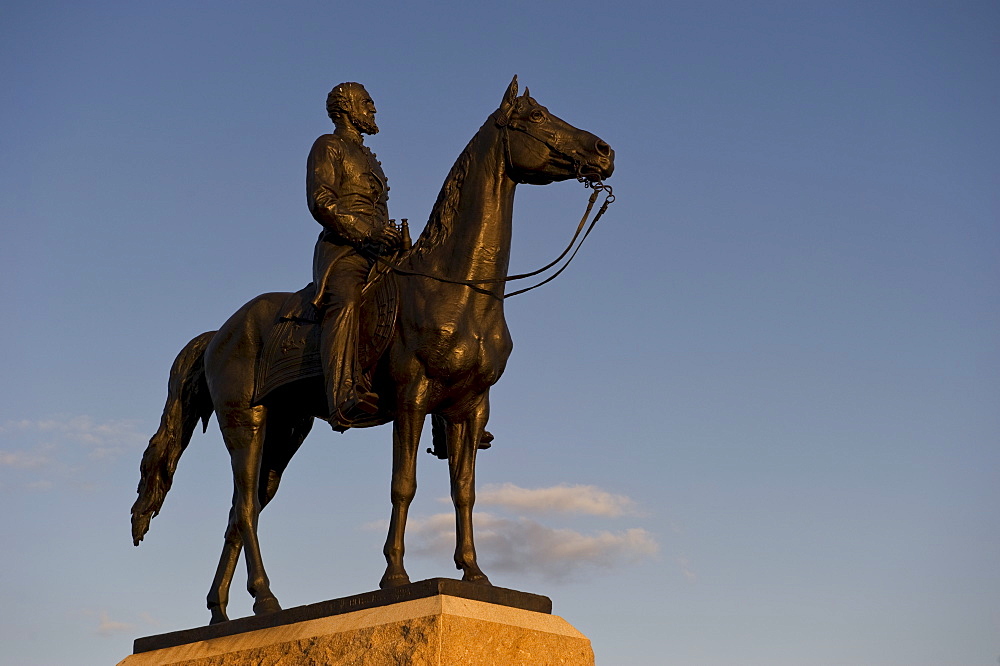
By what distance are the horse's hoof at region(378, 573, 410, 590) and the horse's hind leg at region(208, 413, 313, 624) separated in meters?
2.00

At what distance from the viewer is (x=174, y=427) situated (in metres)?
11.1

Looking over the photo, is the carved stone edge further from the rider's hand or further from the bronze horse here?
the rider's hand

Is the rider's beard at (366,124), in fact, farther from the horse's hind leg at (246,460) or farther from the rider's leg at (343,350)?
the horse's hind leg at (246,460)

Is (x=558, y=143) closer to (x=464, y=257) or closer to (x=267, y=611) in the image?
(x=464, y=257)

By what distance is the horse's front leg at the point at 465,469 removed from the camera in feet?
30.7

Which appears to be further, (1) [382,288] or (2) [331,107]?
(2) [331,107]

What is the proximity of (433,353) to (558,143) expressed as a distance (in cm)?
176

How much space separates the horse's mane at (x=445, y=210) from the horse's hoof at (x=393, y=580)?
7.54ft

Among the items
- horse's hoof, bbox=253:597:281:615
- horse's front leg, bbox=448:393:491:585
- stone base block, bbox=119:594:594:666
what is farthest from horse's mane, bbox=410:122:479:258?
horse's hoof, bbox=253:597:281:615

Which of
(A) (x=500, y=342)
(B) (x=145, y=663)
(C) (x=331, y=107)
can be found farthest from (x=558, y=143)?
(B) (x=145, y=663)

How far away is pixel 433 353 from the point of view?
912 centimetres

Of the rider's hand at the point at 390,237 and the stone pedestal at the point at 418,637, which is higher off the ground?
the rider's hand at the point at 390,237

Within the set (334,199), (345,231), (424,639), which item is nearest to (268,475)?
(345,231)

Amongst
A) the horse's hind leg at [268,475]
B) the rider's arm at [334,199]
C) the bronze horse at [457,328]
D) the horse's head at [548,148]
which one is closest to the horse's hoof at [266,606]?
the bronze horse at [457,328]
